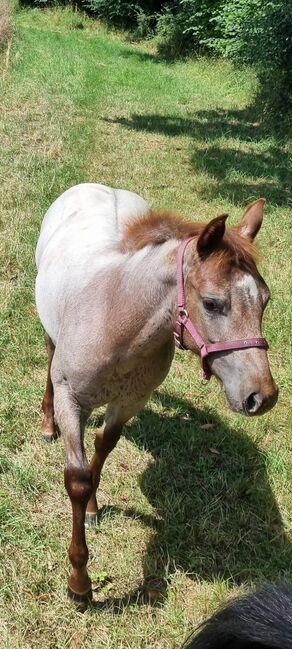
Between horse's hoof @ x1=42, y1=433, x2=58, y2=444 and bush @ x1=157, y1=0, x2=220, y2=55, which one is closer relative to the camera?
horse's hoof @ x1=42, y1=433, x2=58, y2=444

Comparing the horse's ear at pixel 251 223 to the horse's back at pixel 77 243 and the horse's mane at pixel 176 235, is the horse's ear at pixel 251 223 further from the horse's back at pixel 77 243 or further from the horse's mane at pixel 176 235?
the horse's back at pixel 77 243

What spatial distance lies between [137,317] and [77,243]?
83cm

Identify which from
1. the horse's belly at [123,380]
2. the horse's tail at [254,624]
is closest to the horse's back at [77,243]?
the horse's belly at [123,380]

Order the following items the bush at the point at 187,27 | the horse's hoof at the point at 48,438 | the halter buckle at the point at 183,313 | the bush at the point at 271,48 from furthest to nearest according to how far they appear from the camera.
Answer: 1. the bush at the point at 187,27
2. the bush at the point at 271,48
3. the horse's hoof at the point at 48,438
4. the halter buckle at the point at 183,313

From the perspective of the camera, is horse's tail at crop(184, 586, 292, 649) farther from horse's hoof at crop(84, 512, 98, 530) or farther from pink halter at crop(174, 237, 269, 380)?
horse's hoof at crop(84, 512, 98, 530)

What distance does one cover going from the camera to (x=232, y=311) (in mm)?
1993

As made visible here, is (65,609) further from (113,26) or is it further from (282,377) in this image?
(113,26)

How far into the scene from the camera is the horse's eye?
6.57 feet

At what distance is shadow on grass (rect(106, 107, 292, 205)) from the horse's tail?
6581 millimetres

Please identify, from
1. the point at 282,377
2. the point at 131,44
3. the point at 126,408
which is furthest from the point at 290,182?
the point at 131,44

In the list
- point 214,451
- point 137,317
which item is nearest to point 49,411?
point 214,451

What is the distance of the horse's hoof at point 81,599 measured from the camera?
2590mm

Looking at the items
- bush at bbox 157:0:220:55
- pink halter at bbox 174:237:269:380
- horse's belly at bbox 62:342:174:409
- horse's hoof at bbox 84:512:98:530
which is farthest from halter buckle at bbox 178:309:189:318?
bush at bbox 157:0:220:55

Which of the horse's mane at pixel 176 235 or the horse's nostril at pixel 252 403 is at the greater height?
the horse's mane at pixel 176 235
